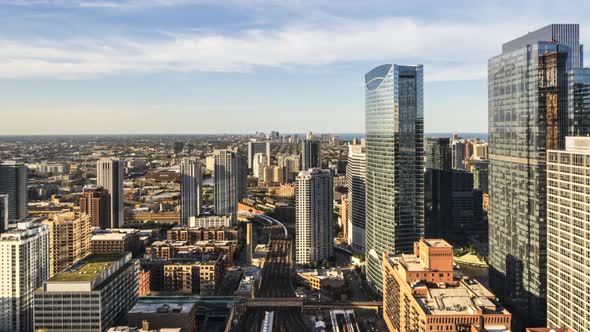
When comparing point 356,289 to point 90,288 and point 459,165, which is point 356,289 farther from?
point 459,165

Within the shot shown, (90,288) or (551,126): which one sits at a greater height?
(551,126)

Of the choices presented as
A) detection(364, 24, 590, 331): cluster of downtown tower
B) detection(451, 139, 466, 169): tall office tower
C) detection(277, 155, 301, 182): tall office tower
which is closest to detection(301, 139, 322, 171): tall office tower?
detection(277, 155, 301, 182): tall office tower

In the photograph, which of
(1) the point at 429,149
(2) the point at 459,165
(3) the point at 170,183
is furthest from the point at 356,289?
(3) the point at 170,183

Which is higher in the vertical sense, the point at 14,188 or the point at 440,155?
the point at 440,155

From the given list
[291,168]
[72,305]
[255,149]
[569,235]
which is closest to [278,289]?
[72,305]

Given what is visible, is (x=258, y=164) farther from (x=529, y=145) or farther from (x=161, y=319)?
(x=161, y=319)

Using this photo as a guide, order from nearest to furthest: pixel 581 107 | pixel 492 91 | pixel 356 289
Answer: pixel 581 107 < pixel 492 91 < pixel 356 289
